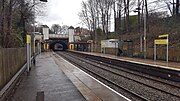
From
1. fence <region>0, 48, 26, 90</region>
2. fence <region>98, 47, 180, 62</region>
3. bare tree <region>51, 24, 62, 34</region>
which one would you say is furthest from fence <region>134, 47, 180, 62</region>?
bare tree <region>51, 24, 62, 34</region>

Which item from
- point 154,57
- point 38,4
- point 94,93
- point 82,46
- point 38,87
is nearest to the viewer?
point 94,93

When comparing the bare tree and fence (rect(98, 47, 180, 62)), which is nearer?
fence (rect(98, 47, 180, 62))

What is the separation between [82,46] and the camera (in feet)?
222

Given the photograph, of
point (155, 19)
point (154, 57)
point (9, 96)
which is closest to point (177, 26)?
point (154, 57)

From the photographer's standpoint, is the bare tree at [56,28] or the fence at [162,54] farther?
the bare tree at [56,28]

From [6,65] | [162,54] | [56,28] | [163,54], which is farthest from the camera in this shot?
[56,28]

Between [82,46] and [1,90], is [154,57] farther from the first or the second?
[82,46]

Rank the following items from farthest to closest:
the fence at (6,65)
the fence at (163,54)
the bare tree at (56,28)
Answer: the bare tree at (56,28) < the fence at (163,54) < the fence at (6,65)

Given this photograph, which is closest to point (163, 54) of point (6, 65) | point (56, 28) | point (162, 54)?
point (162, 54)

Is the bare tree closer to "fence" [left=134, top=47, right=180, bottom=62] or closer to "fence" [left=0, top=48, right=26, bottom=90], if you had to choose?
"fence" [left=134, top=47, right=180, bottom=62]

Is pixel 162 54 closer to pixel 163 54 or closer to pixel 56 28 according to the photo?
pixel 163 54

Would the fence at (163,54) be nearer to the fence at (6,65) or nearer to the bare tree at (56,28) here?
the fence at (6,65)

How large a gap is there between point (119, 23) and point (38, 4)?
29323mm

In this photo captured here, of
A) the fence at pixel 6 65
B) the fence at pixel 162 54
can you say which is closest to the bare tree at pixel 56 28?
the fence at pixel 162 54
